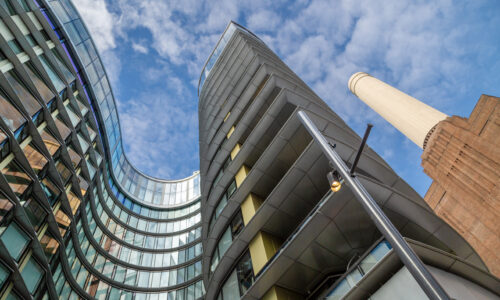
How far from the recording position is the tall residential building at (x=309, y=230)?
729 cm

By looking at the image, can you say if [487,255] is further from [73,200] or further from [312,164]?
[73,200]

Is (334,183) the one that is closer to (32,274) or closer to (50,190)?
(32,274)

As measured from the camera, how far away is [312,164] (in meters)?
11.9

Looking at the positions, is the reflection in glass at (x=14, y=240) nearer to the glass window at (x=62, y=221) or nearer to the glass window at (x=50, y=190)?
the glass window at (x=50, y=190)

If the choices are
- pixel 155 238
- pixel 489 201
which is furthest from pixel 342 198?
pixel 489 201

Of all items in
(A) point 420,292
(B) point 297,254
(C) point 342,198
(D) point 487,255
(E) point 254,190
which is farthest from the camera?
(D) point 487,255

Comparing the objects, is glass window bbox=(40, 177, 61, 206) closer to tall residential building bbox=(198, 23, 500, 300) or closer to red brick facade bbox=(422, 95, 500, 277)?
tall residential building bbox=(198, 23, 500, 300)

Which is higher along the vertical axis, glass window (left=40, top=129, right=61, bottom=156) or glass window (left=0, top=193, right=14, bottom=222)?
glass window (left=40, top=129, right=61, bottom=156)

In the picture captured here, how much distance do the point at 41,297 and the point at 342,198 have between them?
1960cm

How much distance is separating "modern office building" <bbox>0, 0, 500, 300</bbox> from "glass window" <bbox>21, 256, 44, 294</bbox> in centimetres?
11

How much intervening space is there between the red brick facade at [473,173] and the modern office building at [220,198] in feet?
107

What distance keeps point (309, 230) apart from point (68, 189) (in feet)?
64.5

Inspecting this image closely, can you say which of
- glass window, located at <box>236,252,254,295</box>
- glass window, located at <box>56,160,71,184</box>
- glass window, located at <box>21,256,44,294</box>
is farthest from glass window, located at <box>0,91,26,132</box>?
glass window, located at <box>236,252,254,295</box>

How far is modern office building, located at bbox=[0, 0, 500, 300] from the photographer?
9898 mm
